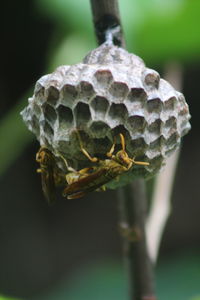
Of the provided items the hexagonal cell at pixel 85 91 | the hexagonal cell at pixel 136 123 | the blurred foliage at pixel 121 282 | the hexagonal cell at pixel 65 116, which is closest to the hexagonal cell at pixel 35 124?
the hexagonal cell at pixel 65 116

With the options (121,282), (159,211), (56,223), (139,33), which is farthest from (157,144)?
(56,223)

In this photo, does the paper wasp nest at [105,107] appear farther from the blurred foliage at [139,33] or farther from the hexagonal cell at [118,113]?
the blurred foliage at [139,33]

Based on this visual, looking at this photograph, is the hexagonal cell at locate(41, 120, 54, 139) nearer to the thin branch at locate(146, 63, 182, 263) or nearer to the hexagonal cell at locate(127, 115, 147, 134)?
the hexagonal cell at locate(127, 115, 147, 134)

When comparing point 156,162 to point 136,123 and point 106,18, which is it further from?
point 106,18

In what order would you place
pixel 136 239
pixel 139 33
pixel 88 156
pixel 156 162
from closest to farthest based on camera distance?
pixel 88 156 < pixel 156 162 < pixel 136 239 < pixel 139 33

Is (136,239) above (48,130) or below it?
below
